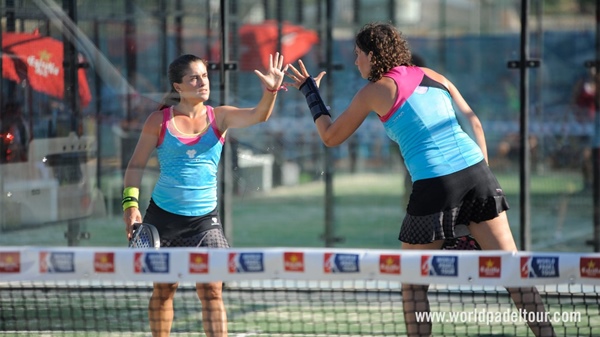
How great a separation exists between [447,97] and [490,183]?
19.0 inches

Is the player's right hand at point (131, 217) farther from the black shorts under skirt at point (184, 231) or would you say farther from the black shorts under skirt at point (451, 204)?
the black shorts under skirt at point (451, 204)

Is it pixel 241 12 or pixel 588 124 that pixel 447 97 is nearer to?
pixel 241 12

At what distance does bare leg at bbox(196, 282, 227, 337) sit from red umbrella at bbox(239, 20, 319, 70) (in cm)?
377

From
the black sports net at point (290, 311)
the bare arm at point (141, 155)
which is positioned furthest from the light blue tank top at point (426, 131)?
the black sports net at point (290, 311)

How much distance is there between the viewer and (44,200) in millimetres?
7910

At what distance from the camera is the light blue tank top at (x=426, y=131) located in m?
4.93

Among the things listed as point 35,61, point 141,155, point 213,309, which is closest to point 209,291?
point 213,309

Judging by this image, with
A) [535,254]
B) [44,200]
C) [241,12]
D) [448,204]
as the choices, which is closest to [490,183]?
[448,204]

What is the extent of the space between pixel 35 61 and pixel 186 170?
3.12 m

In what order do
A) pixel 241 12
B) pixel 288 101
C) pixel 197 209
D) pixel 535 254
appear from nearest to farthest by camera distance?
1. pixel 535 254
2. pixel 197 209
3. pixel 241 12
4. pixel 288 101

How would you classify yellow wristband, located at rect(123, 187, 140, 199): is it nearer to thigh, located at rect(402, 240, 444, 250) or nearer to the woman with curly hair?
the woman with curly hair

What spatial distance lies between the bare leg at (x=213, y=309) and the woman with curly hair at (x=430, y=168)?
930 mm

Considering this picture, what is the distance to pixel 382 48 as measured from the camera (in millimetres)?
5043

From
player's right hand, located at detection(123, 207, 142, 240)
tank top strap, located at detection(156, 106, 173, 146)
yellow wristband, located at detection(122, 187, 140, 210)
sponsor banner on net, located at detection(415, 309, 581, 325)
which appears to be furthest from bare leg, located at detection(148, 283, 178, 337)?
sponsor banner on net, located at detection(415, 309, 581, 325)
